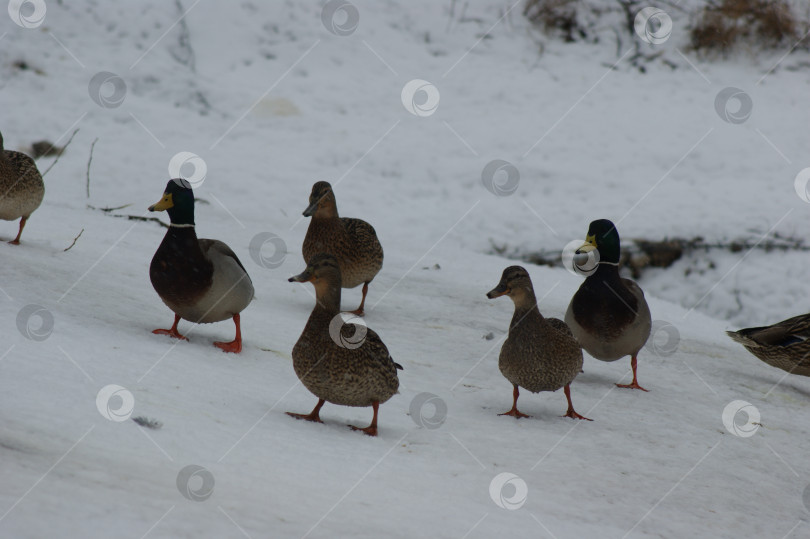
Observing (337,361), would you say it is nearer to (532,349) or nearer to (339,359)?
(339,359)

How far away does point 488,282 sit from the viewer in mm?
7871

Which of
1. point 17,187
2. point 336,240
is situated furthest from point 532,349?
point 17,187

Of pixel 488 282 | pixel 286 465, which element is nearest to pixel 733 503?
pixel 286 465

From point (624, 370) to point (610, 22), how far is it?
28.9 ft

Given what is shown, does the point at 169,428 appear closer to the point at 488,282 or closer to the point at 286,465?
the point at 286,465
